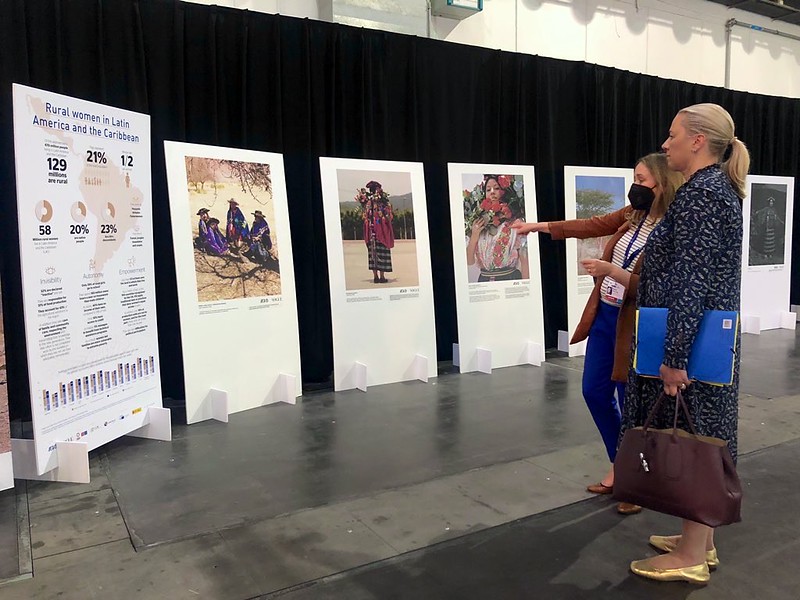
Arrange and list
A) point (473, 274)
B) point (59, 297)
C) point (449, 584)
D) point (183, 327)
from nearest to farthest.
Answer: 1. point (449, 584)
2. point (59, 297)
3. point (183, 327)
4. point (473, 274)

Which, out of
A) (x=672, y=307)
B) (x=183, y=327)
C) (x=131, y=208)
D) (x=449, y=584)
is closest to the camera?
(x=672, y=307)

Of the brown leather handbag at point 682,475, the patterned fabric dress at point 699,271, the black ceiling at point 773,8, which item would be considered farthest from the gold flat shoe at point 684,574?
the black ceiling at point 773,8

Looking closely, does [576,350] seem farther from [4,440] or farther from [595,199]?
[4,440]

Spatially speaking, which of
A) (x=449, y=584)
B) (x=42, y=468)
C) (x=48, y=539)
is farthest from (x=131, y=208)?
(x=449, y=584)

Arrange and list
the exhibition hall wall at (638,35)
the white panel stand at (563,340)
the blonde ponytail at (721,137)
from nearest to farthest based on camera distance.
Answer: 1. the blonde ponytail at (721,137)
2. the white panel stand at (563,340)
3. the exhibition hall wall at (638,35)

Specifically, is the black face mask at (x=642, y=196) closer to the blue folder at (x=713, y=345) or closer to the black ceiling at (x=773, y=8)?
the blue folder at (x=713, y=345)

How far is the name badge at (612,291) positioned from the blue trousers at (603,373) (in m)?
0.03

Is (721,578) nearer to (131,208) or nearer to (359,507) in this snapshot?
(359,507)

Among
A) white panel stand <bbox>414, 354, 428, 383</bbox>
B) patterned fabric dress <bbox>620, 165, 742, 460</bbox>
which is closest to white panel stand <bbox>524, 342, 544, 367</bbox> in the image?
white panel stand <bbox>414, 354, 428, 383</bbox>

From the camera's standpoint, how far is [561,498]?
266 cm

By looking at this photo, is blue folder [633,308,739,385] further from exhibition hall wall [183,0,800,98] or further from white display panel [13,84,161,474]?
exhibition hall wall [183,0,800,98]

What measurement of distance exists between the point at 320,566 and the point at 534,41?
5.56 metres

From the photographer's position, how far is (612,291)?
2426 millimetres

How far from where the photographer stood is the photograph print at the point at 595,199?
5.51 metres
